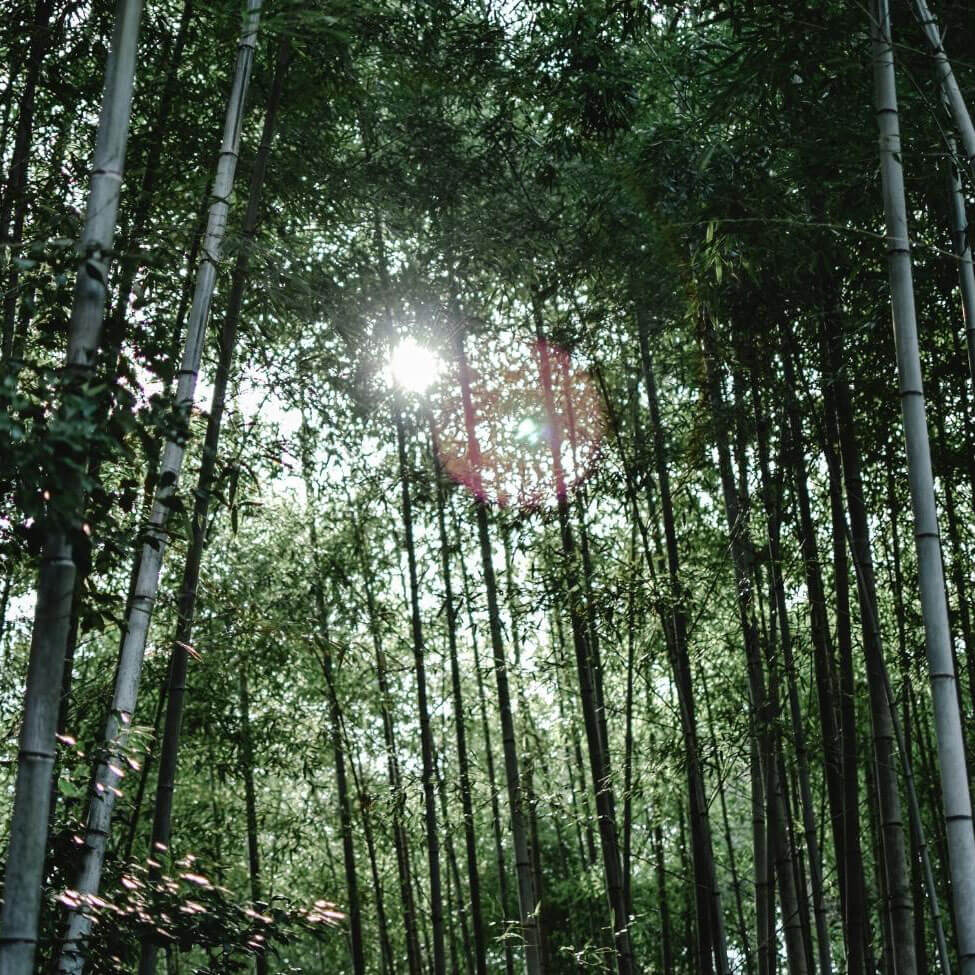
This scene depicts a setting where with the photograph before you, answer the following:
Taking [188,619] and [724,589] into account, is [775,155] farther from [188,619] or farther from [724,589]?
[724,589]

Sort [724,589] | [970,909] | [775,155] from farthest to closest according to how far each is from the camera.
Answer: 1. [724,589]
2. [775,155]
3. [970,909]

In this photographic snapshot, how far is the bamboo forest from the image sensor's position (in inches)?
107

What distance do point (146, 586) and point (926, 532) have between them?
2.05 metres

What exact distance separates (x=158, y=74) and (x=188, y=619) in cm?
221

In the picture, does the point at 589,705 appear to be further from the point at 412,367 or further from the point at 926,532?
the point at 926,532

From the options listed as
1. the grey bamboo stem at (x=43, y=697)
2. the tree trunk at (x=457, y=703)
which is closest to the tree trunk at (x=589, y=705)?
the tree trunk at (x=457, y=703)

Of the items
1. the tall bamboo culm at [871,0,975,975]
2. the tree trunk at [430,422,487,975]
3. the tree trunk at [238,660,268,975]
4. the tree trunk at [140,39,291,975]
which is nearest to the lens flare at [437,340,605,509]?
the tree trunk at [430,422,487,975]

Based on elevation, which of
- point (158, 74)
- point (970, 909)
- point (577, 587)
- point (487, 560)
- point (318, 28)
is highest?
point (158, 74)

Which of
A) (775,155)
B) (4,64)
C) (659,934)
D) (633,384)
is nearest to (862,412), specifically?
(775,155)

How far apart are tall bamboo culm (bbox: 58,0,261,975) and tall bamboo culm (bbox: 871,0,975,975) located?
1785 millimetres

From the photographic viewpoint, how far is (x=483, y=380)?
669 centimetres

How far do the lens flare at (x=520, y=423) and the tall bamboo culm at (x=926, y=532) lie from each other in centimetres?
307

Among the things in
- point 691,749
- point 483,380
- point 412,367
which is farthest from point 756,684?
point 412,367

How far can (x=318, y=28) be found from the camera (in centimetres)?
379
